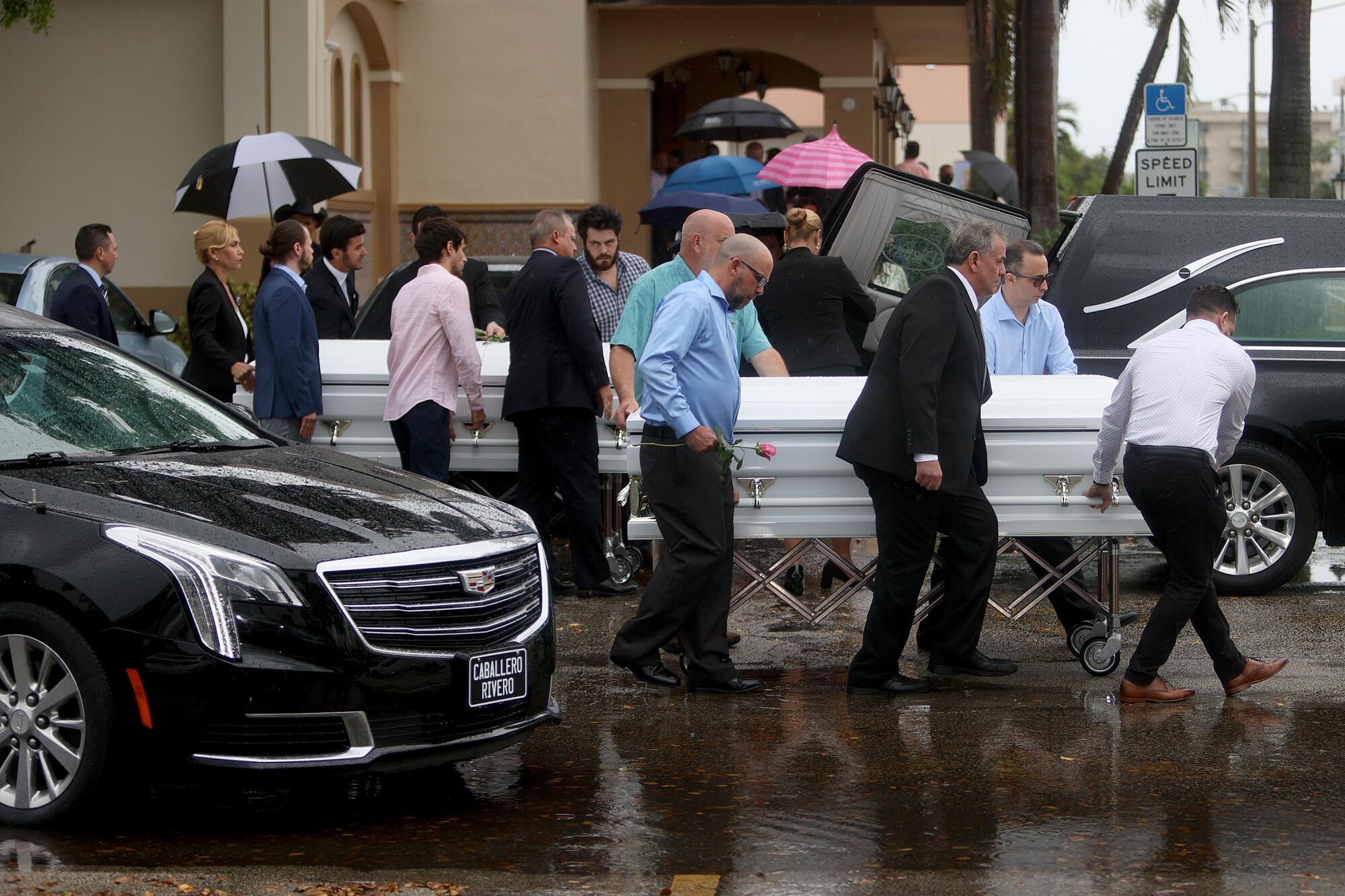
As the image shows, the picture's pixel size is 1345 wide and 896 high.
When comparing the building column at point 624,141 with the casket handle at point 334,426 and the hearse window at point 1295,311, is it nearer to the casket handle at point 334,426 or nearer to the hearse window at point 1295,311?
A: the casket handle at point 334,426

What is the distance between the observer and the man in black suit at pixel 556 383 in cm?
893

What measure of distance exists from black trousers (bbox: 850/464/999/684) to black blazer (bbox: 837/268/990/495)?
0.36 ft

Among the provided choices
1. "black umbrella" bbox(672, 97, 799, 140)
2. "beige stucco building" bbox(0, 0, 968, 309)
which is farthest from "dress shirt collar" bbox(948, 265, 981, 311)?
"black umbrella" bbox(672, 97, 799, 140)

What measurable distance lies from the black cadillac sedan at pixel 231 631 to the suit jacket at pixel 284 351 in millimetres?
3432

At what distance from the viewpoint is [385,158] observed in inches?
867

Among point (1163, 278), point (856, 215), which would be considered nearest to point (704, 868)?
point (1163, 278)

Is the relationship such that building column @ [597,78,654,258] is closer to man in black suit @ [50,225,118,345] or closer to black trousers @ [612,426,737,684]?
man in black suit @ [50,225,118,345]

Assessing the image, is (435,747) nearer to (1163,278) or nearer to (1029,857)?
(1029,857)

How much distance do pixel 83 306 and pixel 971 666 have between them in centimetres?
523

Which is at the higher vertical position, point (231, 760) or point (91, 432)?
point (91, 432)

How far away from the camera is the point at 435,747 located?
536 cm

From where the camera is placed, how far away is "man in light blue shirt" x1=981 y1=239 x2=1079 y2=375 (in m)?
8.26

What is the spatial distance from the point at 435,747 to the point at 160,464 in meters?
1.34

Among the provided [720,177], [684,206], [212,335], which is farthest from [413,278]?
[720,177]
